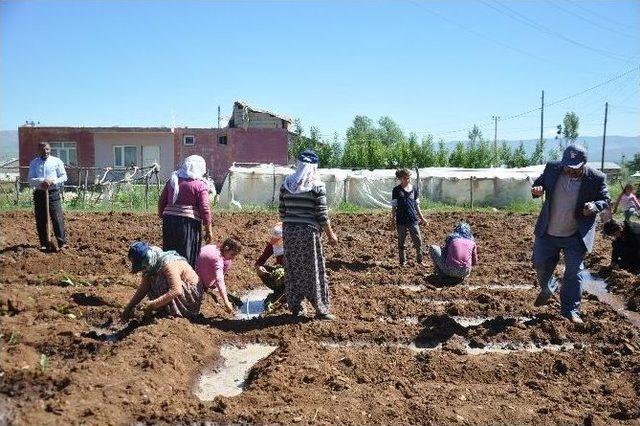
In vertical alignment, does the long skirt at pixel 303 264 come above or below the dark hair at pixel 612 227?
below

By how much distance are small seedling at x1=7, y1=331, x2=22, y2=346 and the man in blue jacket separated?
480 cm

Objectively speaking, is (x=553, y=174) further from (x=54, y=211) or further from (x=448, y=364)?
(x=54, y=211)

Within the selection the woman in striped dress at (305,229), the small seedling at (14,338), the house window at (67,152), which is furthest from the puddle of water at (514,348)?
the house window at (67,152)

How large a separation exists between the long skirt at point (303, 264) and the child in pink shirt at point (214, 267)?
21.0 inches

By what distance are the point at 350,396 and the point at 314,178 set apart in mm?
2691

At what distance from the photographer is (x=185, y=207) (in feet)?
23.8

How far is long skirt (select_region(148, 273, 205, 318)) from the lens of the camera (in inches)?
260

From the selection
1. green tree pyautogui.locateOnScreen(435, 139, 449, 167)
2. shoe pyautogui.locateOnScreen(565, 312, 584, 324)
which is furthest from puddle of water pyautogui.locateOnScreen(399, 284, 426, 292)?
green tree pyautogui.locateOnScreen(435, 139, 449, 167)

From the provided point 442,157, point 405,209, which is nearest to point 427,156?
point 442,157

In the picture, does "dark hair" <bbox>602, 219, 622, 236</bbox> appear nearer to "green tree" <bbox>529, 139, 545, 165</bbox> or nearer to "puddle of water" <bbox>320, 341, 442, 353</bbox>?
"puddle of water" <bbox>320, 341, 442, 353</bbox>

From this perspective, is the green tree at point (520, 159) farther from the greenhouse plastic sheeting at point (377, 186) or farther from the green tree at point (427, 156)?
the greenhouse plastic sheeting at point (377, 186)

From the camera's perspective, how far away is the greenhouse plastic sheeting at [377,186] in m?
23.1

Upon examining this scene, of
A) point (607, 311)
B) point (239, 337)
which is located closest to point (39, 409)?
point (239, 337)

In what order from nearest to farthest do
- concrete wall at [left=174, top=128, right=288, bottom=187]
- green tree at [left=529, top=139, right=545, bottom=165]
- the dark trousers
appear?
the dark trousers < concrete wall at [left=174, top=128, right=288, bottom=187] < green tree at [left=529, top=139, right=545, bottom=165]
